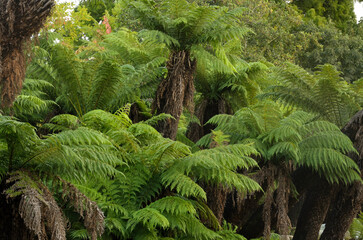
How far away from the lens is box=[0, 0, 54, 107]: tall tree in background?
3.14 metres

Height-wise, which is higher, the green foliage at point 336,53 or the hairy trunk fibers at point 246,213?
the green foliage at point 336,53

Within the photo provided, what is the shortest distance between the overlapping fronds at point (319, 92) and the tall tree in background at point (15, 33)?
4.51 metres

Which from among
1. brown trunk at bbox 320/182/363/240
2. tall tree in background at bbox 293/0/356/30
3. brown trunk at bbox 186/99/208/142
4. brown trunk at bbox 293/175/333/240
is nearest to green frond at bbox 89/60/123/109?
brown trunk at bbox 186/99/208/142

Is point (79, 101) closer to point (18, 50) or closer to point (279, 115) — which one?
point (279, 115)

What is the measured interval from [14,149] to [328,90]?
4548mm

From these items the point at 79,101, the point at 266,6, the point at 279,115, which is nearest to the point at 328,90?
the point at 279,115

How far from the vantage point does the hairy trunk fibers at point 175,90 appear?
6422mm

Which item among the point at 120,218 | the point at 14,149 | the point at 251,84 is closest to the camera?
the point at 14,149

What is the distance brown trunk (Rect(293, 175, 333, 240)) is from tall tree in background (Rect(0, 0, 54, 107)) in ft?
15.5

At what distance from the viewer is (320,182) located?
7.06 m

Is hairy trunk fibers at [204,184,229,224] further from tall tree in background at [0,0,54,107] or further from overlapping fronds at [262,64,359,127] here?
tall tree in background at [0,0,54,107]

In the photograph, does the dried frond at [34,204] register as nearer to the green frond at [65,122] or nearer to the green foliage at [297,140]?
the green frond at [65,122]

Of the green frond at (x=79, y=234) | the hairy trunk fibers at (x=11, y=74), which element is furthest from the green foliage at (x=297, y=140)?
the hairy trunk fibers at (x=11, y=74)

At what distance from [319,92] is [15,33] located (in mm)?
4829
